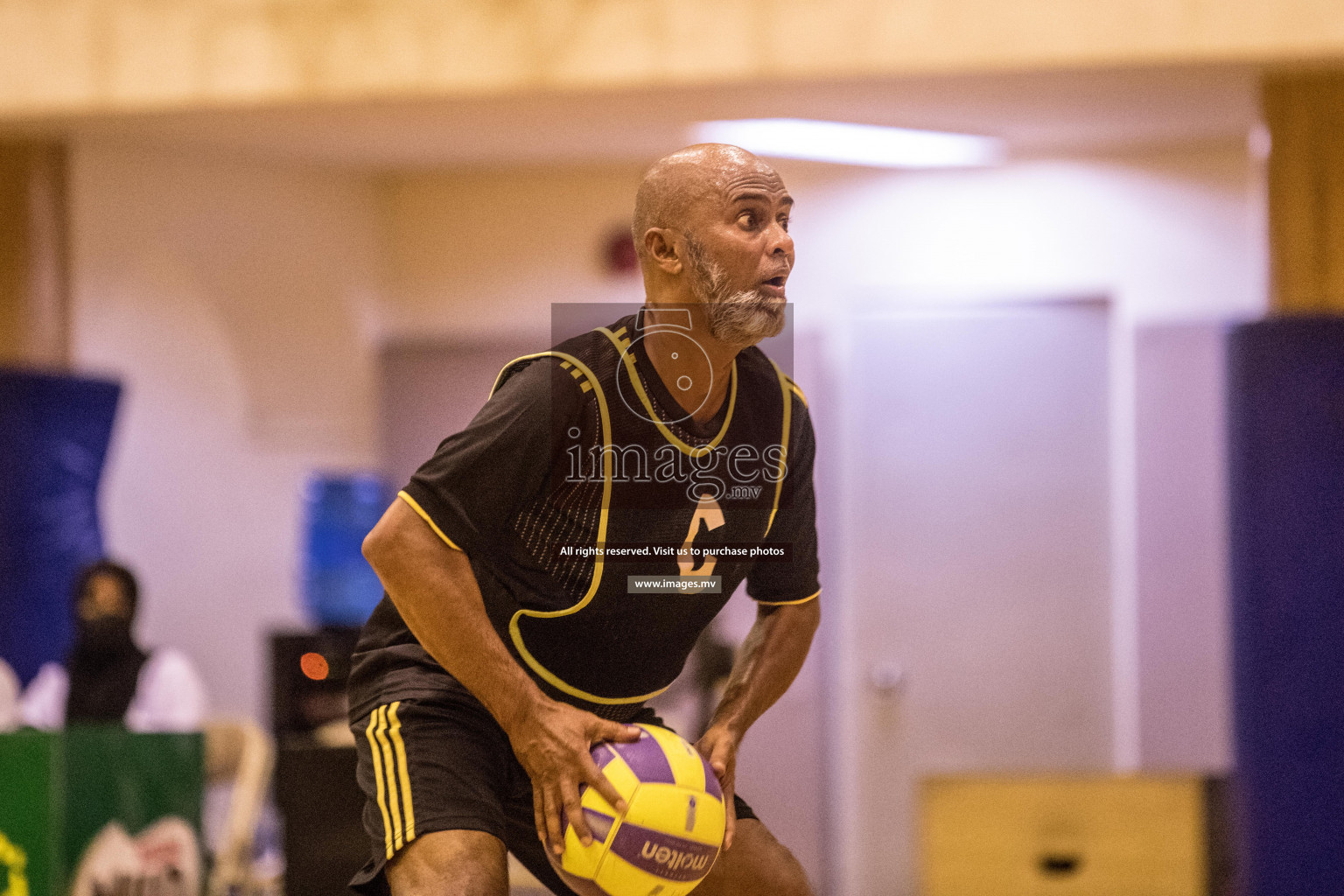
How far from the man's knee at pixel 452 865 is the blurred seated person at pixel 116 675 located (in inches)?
142

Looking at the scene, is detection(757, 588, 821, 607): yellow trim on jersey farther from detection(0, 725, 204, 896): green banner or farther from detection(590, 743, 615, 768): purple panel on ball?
detection(0, 725, 204, 896): green banner

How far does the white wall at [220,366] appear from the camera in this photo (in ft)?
19.4

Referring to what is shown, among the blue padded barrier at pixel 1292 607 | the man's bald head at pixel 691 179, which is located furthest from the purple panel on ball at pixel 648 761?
the blue padded barrier at pixel 1292 607

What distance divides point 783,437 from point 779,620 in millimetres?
235

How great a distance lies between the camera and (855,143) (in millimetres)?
6008

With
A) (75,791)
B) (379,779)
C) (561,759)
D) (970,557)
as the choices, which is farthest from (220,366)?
(561,759)

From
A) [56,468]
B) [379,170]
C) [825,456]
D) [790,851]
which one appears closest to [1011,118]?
[825,456]

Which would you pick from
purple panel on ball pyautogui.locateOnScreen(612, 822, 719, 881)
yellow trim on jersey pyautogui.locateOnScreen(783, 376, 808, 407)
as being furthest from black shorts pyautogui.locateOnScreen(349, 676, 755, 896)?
yellow trim on jersey pyautogui.locateOnScreen(783, 376, 808, 407)

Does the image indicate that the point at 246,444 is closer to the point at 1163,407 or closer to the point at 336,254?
the point at 336,254

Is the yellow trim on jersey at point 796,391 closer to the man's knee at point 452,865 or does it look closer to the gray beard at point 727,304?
the gray beard at point 727,304

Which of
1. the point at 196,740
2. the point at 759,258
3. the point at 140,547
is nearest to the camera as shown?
the point at 759,258

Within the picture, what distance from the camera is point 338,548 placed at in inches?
255

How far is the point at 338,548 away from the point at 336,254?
4.53 ft

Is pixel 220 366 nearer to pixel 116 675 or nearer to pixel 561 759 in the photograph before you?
pixel 116 675
